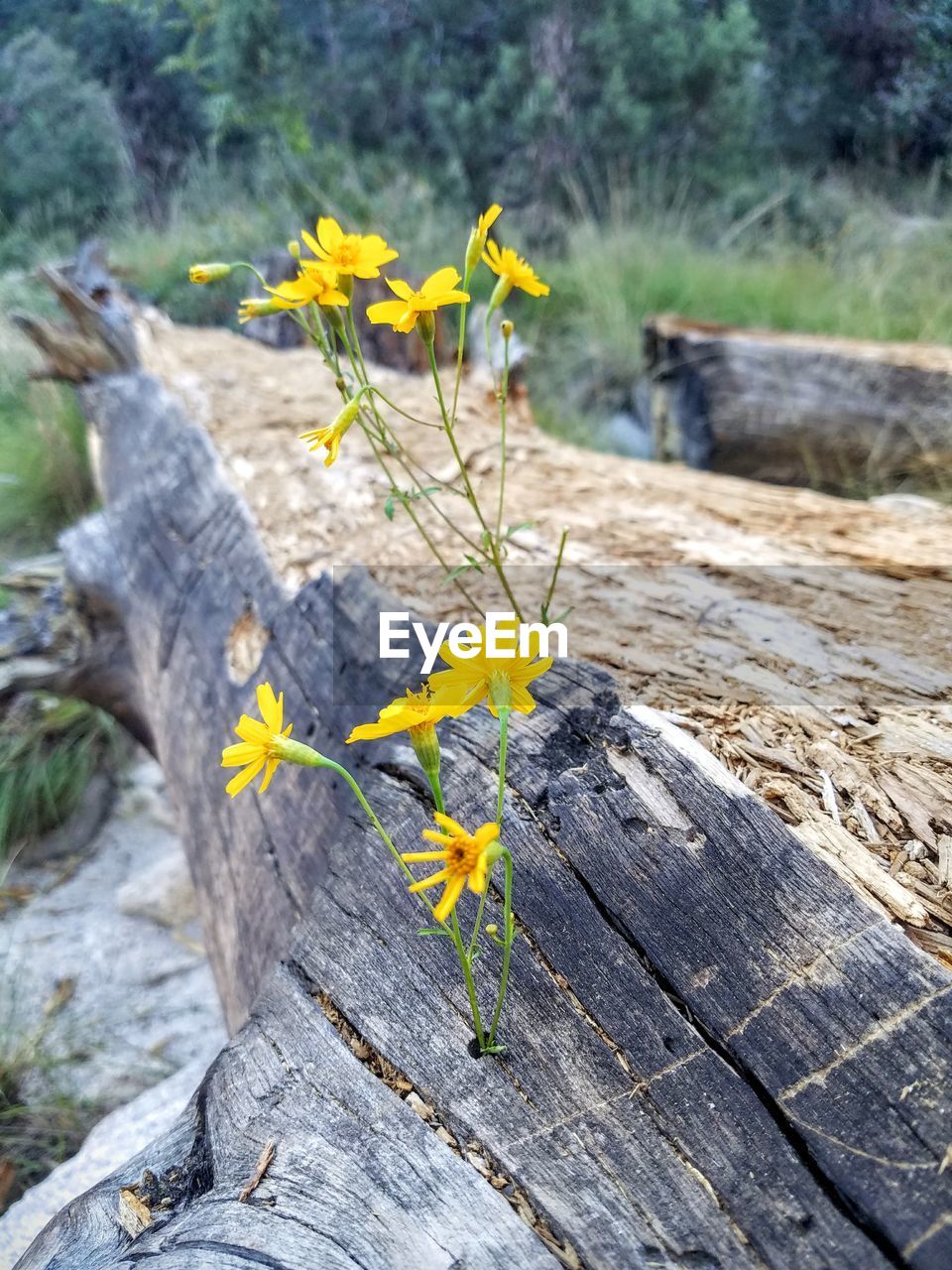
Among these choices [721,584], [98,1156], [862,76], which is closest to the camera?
[721,584]

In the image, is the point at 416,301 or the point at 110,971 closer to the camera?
the point at 416,301

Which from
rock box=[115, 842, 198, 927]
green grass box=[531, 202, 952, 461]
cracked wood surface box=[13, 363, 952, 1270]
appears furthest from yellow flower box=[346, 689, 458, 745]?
green grass box=[531, 202, 952, 461]

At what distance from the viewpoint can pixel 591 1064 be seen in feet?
2.73

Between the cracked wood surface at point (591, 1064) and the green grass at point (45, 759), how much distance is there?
227 cm

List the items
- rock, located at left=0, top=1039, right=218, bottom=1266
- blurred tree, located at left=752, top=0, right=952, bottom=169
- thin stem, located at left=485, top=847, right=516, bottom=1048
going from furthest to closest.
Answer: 1. blurred tree, located at left=752, top=0, right=952, bottom=169
2. rock, located at left=0, top=1039, right=218, bottom=1266
3. thin stem, located at left=485, top=847, right=516, bottom=1048

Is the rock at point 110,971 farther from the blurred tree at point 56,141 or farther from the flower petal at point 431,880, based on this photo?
the blurred tree at point 56,141

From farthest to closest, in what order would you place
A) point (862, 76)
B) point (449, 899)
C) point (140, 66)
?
point (140, 66), point (862, 76), point (449, 899)

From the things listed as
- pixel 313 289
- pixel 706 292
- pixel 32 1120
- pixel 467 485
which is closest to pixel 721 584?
pixel 467 485

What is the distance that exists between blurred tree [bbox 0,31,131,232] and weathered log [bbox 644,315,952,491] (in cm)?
323

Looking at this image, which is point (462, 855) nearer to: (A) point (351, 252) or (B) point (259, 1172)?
(B) point (259, 1172)

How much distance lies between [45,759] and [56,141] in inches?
136

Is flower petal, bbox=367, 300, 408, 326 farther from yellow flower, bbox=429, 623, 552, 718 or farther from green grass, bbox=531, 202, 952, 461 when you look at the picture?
green grass, bbox=531, 202, 952, 461

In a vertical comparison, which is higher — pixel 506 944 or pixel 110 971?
pixel 506 944

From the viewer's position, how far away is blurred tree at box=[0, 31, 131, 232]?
14.6 feet
